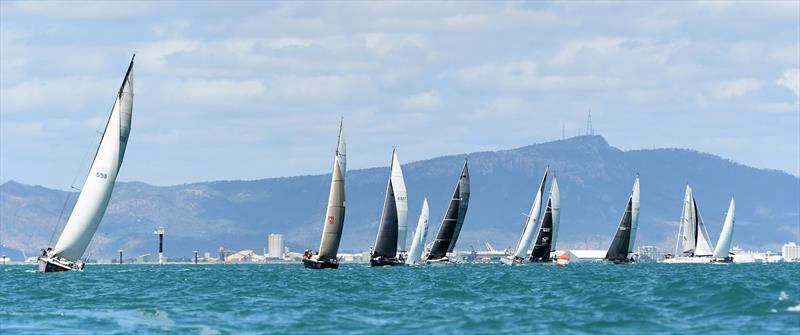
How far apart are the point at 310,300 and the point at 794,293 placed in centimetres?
2320

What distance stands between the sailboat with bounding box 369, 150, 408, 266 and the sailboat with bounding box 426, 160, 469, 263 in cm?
1808

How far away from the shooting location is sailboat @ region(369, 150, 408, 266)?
540 feet

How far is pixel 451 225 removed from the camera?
186375mm

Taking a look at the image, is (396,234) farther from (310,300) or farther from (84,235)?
(310,300)

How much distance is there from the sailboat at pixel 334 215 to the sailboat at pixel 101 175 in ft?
92.4

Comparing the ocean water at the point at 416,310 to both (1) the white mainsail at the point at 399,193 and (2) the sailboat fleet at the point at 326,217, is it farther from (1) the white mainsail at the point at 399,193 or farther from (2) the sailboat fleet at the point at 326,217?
(1) the white mainsail at the point at 399,193

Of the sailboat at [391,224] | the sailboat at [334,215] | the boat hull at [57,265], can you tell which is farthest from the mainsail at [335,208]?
the boat hull at [57,265]

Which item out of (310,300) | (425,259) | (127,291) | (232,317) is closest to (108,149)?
(127,291)

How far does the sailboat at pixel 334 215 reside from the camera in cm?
14612

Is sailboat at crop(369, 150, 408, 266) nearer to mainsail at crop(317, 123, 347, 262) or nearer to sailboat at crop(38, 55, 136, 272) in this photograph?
mainsail at crop(317, 123, 347, 262)

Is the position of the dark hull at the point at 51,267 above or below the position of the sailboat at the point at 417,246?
below

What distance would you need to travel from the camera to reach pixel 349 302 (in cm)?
8044

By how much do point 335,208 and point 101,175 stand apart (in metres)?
31.8

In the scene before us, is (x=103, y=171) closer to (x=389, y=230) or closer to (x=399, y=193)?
(x=389, y=230)
